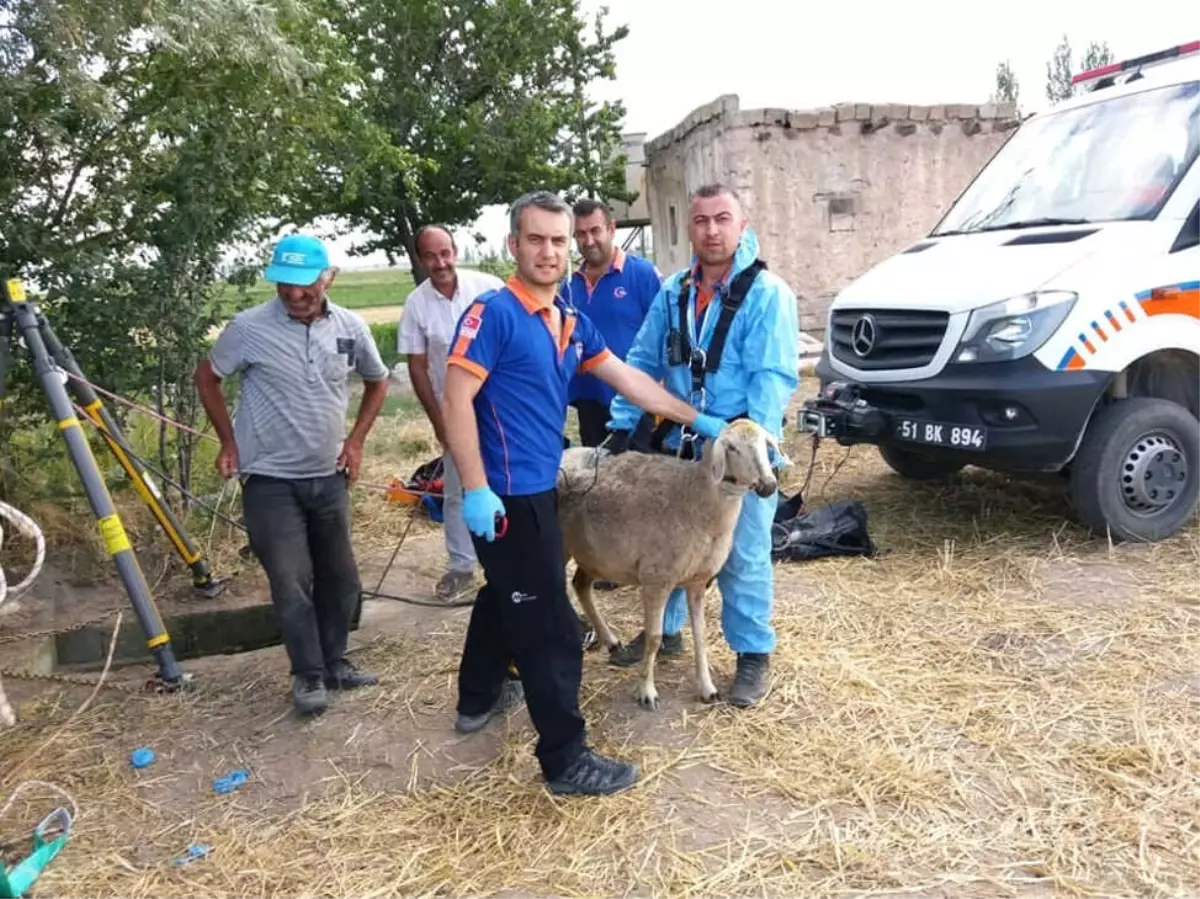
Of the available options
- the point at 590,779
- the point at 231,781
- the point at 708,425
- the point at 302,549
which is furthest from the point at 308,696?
the point at 708,425

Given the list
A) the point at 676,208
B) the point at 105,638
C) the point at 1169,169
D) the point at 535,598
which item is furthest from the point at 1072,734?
the point at 676,208

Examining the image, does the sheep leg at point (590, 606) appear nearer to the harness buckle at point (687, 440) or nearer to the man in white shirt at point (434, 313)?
the harness buckle at point (687, 440)

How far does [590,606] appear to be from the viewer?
484cm

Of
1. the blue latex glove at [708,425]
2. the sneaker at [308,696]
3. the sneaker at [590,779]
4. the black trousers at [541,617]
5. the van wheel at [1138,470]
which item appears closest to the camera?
the black trousers at [541,617]

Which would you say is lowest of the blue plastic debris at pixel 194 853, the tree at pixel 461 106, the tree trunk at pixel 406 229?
the blue plastic debris at pixel 194 853

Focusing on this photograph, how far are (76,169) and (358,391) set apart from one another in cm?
847

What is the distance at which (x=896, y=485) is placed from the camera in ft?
25.8

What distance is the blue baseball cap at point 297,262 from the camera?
13.9 feet

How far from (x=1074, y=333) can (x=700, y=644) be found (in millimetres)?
2987

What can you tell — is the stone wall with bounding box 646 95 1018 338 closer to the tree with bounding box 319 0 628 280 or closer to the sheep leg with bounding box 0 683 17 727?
the tree with bounding box 319 0 628 280

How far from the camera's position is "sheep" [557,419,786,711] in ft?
13.0

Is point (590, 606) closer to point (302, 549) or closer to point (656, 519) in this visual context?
point (656, 519)

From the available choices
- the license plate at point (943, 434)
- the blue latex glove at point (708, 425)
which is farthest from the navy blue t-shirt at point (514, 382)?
the license plate at point (943, 434)

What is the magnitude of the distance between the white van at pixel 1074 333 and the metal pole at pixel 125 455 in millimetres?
4077
